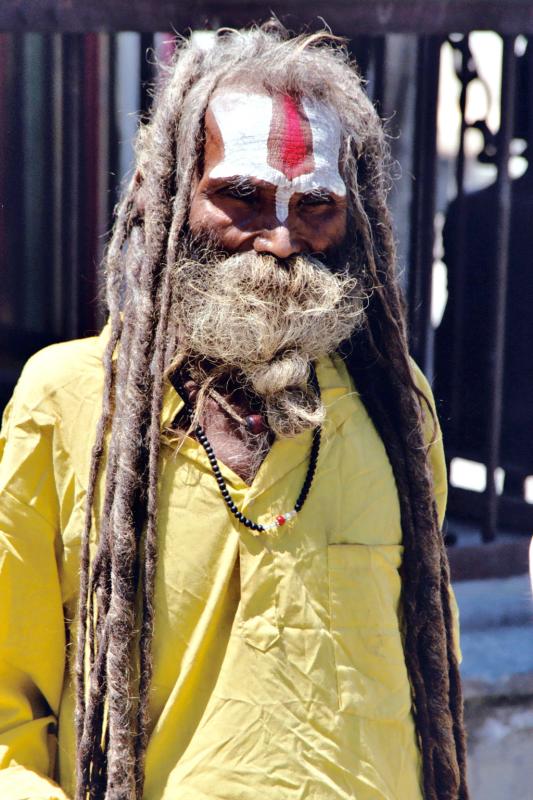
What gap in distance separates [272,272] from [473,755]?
1.84 meters

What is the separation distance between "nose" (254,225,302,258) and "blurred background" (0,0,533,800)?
3.84 feet

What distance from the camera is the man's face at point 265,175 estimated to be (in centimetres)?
179

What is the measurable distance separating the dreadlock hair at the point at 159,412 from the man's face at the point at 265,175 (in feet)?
0.11

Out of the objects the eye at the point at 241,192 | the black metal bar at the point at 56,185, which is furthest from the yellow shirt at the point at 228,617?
the black metal bar at the point at 56,185

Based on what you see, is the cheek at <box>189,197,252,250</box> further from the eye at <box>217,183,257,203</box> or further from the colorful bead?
the colorful bead

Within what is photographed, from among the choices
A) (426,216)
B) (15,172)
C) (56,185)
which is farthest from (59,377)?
(56,185)

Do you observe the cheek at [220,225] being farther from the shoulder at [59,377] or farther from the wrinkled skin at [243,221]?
the shoulder at [59,377]

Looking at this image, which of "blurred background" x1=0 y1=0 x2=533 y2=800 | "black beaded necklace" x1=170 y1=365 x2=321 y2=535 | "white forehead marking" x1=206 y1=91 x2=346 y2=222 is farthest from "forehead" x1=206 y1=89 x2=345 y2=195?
"blurred background" x1=0 y1=0 x2=533 y2=800

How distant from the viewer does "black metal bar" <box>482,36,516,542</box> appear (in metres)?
3.27

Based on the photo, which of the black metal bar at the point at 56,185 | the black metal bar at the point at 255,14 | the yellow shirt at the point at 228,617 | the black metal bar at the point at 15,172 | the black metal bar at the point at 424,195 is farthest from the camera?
the black metal bar at the point at 56,185

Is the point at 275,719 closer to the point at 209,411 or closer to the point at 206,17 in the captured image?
the point at 209,411

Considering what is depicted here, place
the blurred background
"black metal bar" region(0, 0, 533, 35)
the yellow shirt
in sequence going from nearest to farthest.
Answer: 1. the yellow shirt
2. "black metal bar" region(0, 0, 533, 35)
3. the blurred background

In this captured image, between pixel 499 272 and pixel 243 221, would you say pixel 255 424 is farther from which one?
pixel 499 272

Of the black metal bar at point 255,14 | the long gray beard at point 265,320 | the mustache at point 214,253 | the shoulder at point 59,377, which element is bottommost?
the shoulder at point 59,377
